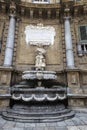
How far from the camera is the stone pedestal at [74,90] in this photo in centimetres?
684

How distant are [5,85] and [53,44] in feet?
13.2

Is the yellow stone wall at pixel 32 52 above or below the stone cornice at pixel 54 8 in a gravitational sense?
below

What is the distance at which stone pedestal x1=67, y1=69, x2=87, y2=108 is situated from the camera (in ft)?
22.4

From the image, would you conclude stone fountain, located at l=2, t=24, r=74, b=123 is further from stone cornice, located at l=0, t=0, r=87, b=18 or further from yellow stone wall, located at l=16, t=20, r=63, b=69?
stone cornice, located at l=0, t=0, r=87, b=18

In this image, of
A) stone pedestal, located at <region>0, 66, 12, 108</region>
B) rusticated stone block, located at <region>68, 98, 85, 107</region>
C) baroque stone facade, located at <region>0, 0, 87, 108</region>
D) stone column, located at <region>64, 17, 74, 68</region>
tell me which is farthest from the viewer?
stone column, located at <region>64, 17, 74, 68</region>

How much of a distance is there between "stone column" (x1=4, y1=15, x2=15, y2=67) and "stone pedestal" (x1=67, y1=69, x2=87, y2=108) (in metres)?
3.40

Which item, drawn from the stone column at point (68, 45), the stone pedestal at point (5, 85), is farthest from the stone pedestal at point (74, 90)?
the stone pedestal at point (5, 85)

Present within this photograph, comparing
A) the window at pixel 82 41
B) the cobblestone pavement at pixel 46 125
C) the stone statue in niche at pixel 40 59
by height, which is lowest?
the cobblestone pavement at pixel 46 125

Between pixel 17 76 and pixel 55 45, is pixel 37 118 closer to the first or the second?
pixel 17 76

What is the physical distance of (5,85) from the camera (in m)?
7.12

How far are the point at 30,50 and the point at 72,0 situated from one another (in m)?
4.25

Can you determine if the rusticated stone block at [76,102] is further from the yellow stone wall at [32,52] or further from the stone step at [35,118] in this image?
the yellow stone wall at [32,52]

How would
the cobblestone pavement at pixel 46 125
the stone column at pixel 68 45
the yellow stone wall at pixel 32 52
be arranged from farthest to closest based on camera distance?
the yellow stone wall at pixel 32 52, the stone column at pixel 68 45, the cobblestone pavement at pixel 46 125

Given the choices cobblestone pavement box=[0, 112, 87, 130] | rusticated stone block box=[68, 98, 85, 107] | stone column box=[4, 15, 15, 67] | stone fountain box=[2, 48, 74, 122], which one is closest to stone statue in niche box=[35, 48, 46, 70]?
stone fountain box=[2, 48, 74, 122]
